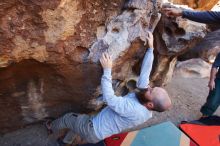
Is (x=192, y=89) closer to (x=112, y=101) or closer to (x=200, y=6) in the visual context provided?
(x=112, y=101)

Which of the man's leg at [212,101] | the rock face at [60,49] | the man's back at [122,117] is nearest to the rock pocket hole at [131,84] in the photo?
the rock face at [60,49]

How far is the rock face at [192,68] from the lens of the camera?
4.46m

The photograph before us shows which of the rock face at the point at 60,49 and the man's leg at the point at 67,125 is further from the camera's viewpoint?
the man's leg at the point at 67,125

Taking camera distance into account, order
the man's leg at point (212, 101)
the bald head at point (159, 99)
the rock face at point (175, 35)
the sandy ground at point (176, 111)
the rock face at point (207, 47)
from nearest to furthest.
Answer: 1. the bald head at point (159, 99)
2. the sandy ground at point (176, 111)
3. the rock face at point (175, 35)
4. the man's leg at point (212, 101)
5. the rock face at point (207, 47)

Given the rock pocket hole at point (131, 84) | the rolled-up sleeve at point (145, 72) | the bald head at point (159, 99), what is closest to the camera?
the bald head at point (159, 99)

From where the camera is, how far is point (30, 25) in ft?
7.22

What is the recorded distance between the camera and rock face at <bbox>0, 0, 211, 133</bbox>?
219 cm

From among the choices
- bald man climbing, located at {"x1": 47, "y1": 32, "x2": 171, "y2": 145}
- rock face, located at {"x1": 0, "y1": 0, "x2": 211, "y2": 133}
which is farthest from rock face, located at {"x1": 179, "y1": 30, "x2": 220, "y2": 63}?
bald man climbing, located at {"x1": 47, "y1": 32, "x2": 171, "y2": 145}

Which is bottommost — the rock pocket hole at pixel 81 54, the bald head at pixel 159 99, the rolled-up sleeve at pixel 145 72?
the bald head at pixel 159 99

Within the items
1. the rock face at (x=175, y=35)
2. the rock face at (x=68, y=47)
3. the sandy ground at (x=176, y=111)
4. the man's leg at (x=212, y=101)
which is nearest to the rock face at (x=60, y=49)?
the rock face at (x=68, y=47)

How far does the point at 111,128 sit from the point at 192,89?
2.01m

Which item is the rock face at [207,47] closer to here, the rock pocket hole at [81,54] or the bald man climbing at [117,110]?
the bald man climbing at [117,110]

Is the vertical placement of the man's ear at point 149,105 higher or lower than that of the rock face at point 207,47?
lower

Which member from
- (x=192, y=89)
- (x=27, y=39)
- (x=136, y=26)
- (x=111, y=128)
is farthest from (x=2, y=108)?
(x=192, y=89)
